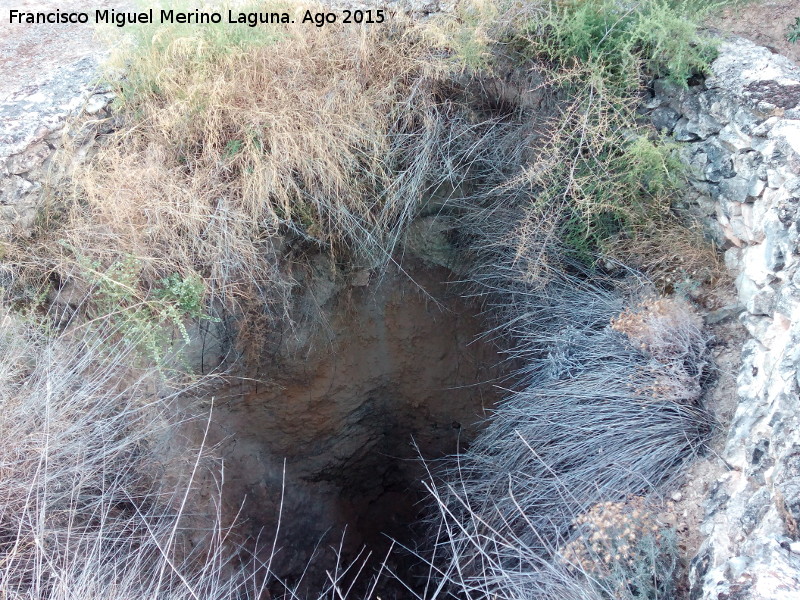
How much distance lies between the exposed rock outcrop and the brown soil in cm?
40

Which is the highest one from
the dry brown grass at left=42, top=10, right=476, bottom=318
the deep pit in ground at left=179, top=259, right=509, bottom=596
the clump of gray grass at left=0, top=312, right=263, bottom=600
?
the dry brown grass at left=42, top=10, right=476, bottom=318

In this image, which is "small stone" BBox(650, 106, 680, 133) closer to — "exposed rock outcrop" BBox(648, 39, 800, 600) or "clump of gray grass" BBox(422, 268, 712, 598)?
"exposed rock outcrop" BBox(648, 39, 800, 600)

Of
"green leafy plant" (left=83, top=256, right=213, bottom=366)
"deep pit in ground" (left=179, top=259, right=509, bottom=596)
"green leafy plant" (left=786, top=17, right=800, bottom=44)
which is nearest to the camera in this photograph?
"green leafy plant" (left=83, top=256, right=213, bottom=366)

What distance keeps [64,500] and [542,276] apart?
7.25 ft

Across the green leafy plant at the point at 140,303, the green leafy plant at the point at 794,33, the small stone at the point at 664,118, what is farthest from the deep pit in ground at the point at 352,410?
the green leafy plant at the point at 794,33

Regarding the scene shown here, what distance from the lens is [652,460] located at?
2332 mm

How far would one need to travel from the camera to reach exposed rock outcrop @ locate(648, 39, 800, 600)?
1690 millimetres

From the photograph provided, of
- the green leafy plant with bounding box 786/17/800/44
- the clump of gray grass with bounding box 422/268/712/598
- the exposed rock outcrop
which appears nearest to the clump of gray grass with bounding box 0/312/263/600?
the clump of gray grass with bounding box 422/268/712/598

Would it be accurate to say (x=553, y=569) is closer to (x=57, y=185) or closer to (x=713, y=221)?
(x=713, y=221)

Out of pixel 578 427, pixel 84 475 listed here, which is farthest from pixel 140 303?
pixel 578 427

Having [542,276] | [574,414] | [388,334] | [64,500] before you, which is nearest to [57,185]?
[64,500]

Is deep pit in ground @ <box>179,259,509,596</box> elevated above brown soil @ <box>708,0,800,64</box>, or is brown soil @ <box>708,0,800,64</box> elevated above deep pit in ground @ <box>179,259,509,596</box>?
brown soil @ <box>708,0,800,64</box>

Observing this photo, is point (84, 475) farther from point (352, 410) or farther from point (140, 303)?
point (352, 410)

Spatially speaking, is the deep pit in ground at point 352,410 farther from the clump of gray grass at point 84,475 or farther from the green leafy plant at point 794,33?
the green leafy plant at point 794,33
